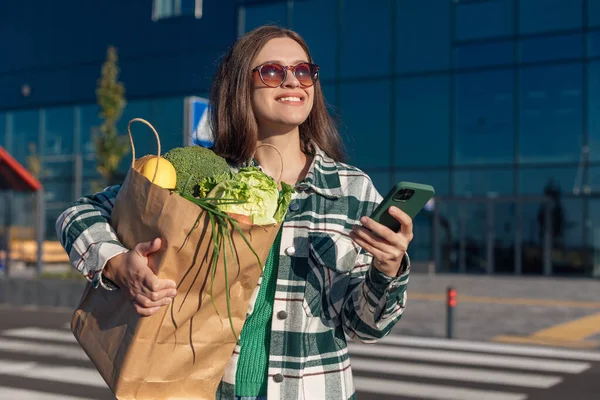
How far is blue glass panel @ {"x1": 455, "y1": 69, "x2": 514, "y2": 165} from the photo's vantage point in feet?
82.3

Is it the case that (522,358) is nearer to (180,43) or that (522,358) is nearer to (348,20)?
(348,20)

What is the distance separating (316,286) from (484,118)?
23.8 meters

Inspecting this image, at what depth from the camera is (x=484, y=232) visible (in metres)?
25.4

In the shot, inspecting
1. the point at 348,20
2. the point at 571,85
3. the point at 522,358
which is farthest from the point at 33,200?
the point at 571,85

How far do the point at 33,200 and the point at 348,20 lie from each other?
13.4 m

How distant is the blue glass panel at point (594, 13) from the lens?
2439 cm

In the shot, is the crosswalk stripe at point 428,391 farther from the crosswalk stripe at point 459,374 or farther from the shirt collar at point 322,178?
the shirt collar at point 322,178

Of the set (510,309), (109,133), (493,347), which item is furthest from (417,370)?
(109,133)

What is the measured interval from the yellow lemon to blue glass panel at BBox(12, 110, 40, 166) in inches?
1232

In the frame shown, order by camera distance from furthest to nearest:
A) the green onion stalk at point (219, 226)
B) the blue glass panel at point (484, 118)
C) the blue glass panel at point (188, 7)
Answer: the blue glass panel at point (188, 7)
the blue glass panel at point (484, 118)
the green onion stalk at point (219, 226)

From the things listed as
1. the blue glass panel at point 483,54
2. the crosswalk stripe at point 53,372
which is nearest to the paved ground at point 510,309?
the crosswalk stripe at point 53,372

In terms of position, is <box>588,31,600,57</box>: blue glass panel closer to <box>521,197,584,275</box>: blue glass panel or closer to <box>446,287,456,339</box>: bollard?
<box>521,197,584,275</box>: blue glass panel

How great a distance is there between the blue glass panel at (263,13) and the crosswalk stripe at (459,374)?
67.0 ft

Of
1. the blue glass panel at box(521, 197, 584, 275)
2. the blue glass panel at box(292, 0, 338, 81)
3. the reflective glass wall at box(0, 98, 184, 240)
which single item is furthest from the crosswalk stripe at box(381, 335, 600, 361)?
the reflective glass wall at box(0, 98, 184, 240)
